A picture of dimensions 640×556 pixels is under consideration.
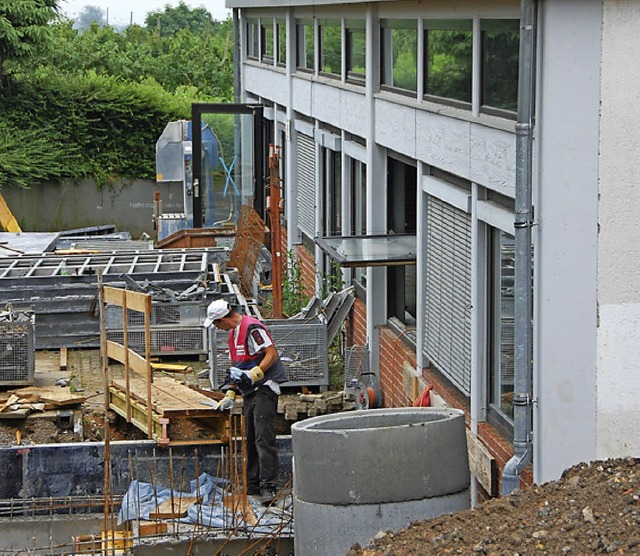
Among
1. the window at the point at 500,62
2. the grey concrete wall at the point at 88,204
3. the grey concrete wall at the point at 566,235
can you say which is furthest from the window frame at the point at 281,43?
the grey concrete wall at the point at 566,235

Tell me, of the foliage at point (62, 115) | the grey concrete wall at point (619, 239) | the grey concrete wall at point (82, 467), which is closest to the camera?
the grey concrete wall at point (619, 239)

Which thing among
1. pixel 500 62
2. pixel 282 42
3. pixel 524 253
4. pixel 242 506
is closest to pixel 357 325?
pixel 242 506

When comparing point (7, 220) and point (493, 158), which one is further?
point (7, 220)

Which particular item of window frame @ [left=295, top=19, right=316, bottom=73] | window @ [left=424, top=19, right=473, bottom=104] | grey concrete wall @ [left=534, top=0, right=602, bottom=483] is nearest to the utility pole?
window frame @ [left=295, top=19, right=316, bottom=73]

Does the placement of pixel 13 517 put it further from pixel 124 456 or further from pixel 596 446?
pixel 596 446

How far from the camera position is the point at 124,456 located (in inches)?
497

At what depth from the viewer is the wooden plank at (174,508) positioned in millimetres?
11297

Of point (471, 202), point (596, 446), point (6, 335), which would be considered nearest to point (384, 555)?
point (596, 446)

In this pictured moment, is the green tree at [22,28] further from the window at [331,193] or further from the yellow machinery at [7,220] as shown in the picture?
the window at [331,193]

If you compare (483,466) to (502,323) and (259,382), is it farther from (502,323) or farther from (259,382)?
(259,382)

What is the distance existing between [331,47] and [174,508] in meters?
8.34

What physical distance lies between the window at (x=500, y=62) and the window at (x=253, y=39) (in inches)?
620

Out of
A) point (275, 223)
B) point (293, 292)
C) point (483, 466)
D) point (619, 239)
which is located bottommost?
point (293, 292)

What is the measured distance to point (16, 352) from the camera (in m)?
15.7
